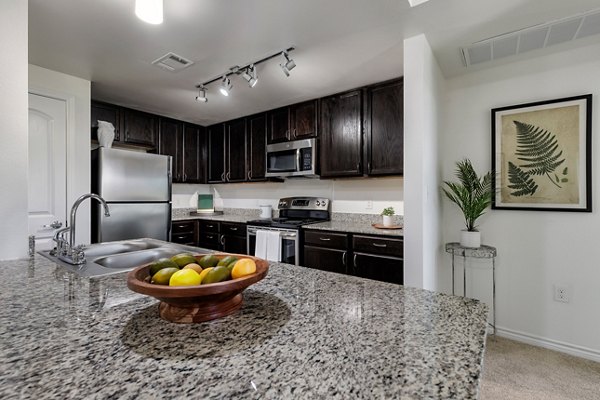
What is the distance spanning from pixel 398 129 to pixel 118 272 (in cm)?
239

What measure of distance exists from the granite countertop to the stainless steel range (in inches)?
79.8

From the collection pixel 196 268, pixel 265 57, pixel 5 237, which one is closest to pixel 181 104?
→ pixel 265 57

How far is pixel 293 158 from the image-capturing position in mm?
3354

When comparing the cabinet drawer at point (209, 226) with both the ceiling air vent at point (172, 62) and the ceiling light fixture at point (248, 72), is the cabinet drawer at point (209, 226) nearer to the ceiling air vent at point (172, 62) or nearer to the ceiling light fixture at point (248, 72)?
the ceiling light fixture at point (248, 72)

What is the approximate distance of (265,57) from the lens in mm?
2307

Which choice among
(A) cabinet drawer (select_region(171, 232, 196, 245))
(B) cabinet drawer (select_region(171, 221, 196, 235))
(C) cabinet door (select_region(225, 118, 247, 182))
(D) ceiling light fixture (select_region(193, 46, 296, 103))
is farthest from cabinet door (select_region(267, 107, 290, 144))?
(A) cabinet drawer (select_region(171, 232, 196, 245))

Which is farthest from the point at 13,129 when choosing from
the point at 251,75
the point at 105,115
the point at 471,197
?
the point at 471,197

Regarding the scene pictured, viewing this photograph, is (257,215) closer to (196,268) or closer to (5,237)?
(5,237)

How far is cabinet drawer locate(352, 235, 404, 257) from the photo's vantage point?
2.36 m

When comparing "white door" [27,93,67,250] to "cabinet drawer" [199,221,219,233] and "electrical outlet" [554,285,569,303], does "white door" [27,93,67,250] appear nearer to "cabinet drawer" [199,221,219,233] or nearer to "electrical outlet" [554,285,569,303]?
"cabinet drawer" [199,221,219,233]

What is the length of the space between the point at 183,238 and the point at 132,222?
0.86 meters

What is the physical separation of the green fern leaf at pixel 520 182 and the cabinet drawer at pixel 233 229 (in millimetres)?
2703

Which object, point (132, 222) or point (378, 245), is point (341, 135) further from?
point (132, 222)

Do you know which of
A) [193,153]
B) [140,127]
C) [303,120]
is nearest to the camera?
[303,120]
